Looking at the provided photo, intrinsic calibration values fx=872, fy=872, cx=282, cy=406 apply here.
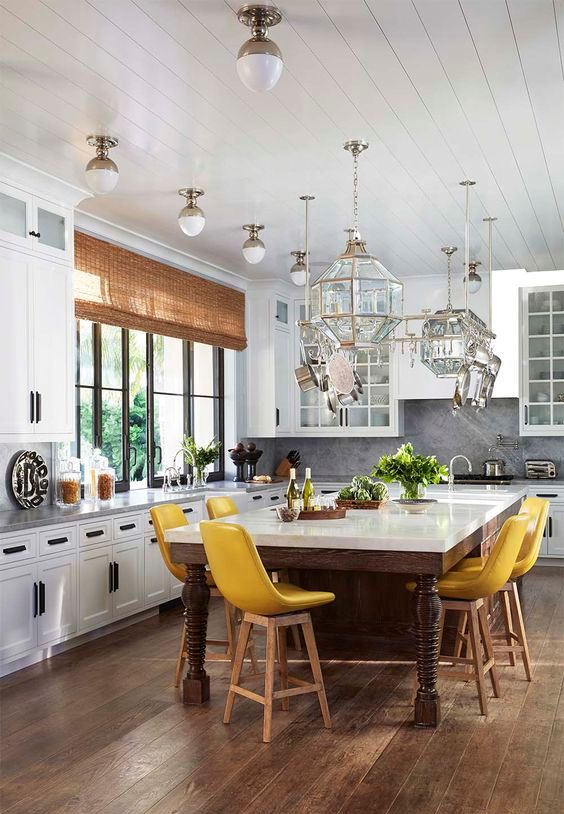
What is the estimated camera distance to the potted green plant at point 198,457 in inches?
291

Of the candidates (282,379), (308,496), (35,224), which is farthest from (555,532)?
(35,224)

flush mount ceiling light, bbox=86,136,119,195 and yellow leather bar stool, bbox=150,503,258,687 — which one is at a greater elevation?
flush mount ceiling light, bbox=86,136,119,195

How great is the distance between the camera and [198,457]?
7.39 meters

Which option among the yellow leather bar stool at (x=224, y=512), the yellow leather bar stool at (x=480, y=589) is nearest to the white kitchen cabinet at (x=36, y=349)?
the yellow leather bar stool at (x=224, y=512)

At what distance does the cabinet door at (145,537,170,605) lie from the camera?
235 inches

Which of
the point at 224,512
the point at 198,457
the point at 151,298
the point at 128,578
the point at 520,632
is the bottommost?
the point at 520,632

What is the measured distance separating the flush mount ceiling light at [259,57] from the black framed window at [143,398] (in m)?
3.53

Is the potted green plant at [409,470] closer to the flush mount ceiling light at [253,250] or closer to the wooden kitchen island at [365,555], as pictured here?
the wooden kitchen island at [365,555]

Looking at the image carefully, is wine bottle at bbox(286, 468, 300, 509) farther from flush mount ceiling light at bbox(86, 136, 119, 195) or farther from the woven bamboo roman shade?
the woven bamboo roman shade

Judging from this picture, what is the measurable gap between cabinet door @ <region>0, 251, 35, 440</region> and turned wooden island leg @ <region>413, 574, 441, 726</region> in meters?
2.50

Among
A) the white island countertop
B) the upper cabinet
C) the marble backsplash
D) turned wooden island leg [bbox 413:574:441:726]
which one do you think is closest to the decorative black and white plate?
the upper cabinet

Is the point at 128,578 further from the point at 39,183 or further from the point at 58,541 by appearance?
the point at 39,183

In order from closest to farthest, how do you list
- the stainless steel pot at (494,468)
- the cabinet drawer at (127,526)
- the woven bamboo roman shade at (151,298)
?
the cabinet drawer at (127,526) < the woven bamboo roman shade at (151,298) < the stainless steel pot at (494,468)

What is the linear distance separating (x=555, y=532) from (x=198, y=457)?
11.1 ft
